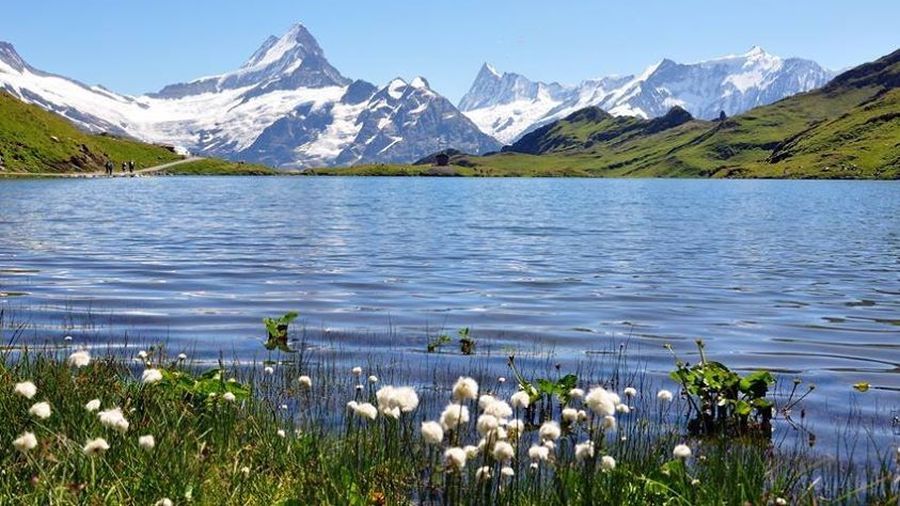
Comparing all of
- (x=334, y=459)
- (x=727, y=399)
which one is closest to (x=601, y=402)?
(x=334, y=459)

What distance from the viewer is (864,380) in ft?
60.6

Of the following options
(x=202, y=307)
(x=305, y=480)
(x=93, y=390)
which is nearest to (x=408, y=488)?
(x=305, y=480)

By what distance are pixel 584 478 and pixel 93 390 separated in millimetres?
6991

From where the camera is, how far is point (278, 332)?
20.7 meters

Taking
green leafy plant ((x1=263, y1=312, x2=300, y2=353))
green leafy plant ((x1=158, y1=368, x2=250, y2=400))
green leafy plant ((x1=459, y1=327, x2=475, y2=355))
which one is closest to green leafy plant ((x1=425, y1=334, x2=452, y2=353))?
green leafy plant ((x1=459, y1=327, x2=475, y2=355))

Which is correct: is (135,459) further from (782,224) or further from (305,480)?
(782,224)

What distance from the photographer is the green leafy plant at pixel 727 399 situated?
13672 millimetres

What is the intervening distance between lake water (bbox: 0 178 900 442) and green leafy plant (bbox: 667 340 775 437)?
2682 mm

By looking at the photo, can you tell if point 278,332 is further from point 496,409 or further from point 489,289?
point 496,409

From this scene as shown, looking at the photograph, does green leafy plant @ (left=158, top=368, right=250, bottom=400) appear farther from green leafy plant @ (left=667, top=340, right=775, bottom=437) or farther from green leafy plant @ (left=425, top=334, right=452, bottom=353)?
green leafy plant @ (left=425, top=334, right=452, bottom=353)

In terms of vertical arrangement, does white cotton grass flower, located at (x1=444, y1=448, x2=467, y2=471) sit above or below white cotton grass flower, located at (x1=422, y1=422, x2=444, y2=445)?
below

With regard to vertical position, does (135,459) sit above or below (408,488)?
above

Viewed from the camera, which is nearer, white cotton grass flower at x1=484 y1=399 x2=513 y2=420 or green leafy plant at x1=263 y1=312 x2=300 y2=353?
white cotton grass flower at x1=484 y1=399 x2=513 y2=420

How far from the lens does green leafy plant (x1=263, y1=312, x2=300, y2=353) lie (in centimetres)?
2033
